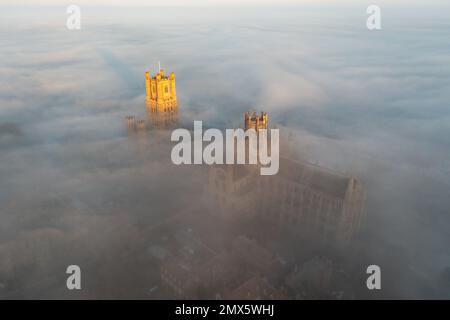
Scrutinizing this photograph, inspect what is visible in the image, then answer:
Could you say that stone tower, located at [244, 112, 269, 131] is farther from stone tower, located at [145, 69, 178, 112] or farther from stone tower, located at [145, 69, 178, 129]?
stone tower, located at [145, 69, 178, 112]

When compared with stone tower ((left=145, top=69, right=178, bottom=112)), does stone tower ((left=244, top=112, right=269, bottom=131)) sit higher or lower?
lower

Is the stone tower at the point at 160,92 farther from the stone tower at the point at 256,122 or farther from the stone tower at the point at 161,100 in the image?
the stone tower at the point at 256,122

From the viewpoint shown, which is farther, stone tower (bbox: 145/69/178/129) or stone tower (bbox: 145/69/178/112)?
stone tower (bbox: 145/69/178/129)

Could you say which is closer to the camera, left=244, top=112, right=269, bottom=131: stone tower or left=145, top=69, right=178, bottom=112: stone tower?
left=244, top=112, right=269, bottom=131: stone tower

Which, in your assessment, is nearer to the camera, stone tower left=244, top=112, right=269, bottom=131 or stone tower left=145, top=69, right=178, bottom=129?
stone tower left=244, top=112, right=269, bottom=131

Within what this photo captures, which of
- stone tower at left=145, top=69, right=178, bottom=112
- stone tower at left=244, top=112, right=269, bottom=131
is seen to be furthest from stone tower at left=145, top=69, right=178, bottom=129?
stone tower at left=244, top=112, right=269, bottom=131

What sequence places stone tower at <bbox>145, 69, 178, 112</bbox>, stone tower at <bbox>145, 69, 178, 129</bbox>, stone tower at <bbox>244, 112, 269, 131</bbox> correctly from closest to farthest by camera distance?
stone tower at <bbox>244, 112, 269, 131</bbox> < stone tower at <bbox>145, 69, 178, 112</bbox> < stone tower at <bbox>145, 69, 178, 129</bbox>

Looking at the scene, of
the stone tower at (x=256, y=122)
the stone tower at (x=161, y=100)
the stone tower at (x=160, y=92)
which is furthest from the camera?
the stone tower at (x=161, y=100)

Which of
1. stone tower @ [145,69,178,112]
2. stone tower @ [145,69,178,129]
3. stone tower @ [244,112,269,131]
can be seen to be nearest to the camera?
stone tower @ [244,112,269,131]

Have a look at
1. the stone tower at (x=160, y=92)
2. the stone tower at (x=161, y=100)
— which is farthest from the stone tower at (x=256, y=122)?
the stone tower at (x=160, y=92)

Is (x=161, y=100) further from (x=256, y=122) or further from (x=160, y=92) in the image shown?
(x=256, y=122)

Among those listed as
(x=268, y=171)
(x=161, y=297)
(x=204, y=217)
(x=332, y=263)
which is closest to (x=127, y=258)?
(x=161, y=297)
